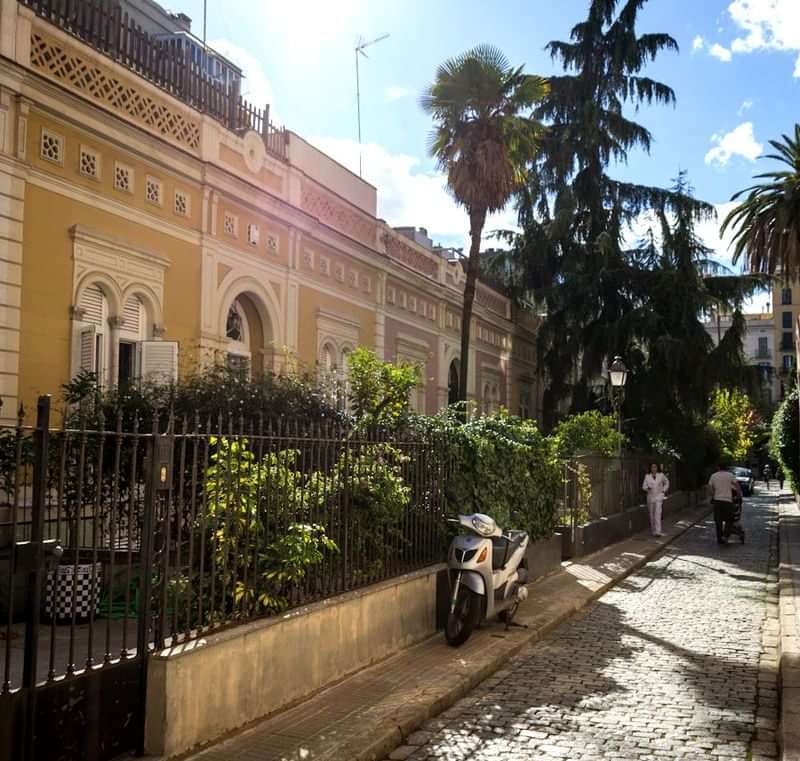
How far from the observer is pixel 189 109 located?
1536 cm

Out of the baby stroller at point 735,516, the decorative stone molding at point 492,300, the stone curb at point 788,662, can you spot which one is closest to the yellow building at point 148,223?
the stone curb at point 788,662

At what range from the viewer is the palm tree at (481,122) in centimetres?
2206

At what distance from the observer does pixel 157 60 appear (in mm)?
14930

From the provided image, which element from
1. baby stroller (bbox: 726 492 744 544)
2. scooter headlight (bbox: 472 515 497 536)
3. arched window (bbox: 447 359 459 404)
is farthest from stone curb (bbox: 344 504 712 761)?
arched window (bbox: 447 359 459 404)

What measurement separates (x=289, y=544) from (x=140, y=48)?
11168 millimetres

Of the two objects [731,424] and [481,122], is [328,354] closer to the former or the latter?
[481,122]

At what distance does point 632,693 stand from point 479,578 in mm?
1857

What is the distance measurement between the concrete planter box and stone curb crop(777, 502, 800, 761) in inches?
128

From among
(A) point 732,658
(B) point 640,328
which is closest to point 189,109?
(A) point 732,658

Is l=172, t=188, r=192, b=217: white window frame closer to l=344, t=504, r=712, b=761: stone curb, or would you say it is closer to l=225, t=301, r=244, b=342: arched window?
l=225, t=301, r=244, b=342: arched window

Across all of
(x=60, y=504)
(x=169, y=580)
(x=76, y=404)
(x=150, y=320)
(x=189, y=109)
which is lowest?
(x=169, y=580)

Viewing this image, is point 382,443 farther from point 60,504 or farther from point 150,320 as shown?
point 150,320

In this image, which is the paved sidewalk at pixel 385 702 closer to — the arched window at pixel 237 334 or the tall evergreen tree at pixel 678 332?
the arched window at pixel 237 334

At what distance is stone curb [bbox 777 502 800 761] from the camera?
18.7 ft
